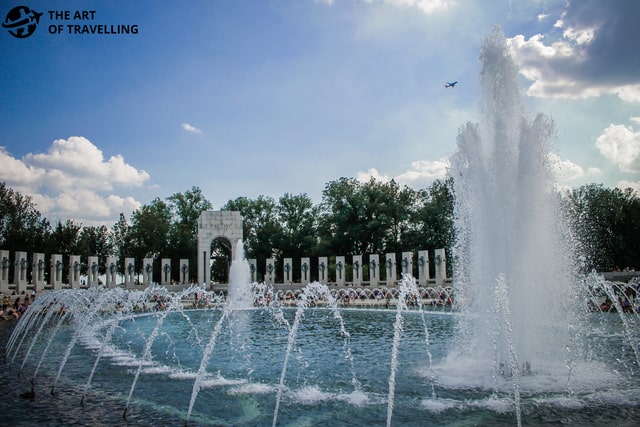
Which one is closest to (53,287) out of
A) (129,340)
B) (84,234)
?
(129,340)

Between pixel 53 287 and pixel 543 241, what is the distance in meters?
34.3

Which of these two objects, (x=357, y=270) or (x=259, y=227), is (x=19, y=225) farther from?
(x=357, y=270)

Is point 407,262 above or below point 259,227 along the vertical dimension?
below

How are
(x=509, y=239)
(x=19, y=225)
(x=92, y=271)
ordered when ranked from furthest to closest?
(x=19, y=225) → (x=92, y=271) → (x=509, y=239)

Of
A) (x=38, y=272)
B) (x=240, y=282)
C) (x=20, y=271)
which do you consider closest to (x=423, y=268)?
(x=240, y=282)

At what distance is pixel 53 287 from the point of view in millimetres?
34406

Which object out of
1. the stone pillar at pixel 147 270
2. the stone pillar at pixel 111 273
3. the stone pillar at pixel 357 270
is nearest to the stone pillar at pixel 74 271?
the stone pillar at pixel 111 273

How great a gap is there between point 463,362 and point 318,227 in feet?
159

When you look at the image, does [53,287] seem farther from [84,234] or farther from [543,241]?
[543,241]

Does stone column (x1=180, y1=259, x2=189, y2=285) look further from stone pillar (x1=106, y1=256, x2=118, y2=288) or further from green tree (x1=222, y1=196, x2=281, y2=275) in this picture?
green tree (x1=222, y1=196, x2=281, y2=275)

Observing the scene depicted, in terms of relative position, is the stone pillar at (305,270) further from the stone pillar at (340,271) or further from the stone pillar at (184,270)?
the stone pillar at (184,270)

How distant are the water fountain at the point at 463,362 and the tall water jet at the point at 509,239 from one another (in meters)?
0.03

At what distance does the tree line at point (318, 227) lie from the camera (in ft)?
149

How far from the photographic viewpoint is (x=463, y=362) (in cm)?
1041
